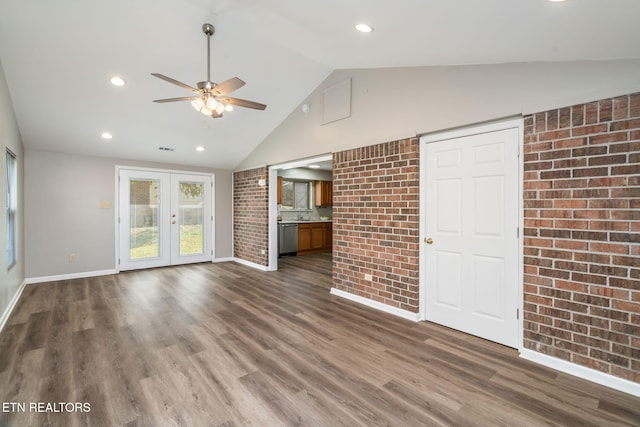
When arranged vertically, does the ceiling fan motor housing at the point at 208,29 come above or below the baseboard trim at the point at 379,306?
above

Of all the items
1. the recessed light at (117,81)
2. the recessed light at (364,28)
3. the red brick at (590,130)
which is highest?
the recessed light at (117,81)

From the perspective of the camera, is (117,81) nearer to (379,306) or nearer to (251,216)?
(251,216)

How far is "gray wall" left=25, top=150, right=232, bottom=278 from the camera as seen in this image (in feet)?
16.0

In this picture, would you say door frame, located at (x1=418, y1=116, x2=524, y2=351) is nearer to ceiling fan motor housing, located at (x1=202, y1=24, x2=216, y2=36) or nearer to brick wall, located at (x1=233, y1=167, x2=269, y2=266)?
ceiling fan motor housing, located at (x1=202, y1=24, x2=216, y2=36)

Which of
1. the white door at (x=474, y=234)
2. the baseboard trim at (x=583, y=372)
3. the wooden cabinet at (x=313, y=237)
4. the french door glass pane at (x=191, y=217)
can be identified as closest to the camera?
the baseboard trim at (x=583, y=372)

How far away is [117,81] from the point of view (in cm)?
360

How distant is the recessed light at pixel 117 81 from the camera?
11.6 ft

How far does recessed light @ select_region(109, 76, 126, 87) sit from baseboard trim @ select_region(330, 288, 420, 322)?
391 centimetres

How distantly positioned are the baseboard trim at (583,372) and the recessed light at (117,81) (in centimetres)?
519

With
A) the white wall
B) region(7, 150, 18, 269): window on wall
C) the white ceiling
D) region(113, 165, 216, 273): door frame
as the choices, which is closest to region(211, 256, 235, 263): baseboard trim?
region(113, 165, 216, 273): door frame

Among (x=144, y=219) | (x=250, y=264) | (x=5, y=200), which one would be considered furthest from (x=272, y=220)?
(x=5, y=200)

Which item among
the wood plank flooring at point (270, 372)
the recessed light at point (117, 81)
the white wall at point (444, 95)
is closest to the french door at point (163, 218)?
the wood plank flooring at point (270, 372)

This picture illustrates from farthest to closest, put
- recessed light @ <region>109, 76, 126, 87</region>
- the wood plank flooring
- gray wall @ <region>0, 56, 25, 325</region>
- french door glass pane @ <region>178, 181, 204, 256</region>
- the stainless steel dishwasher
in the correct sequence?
1. the stainless steel dishwasher
2. french door glass pane @ <region>178, 181, 204, 256</region>
3. recessed light @ <region>109, 76, 126, 87</region>
4. gray wall @ <region>0, 56, 25, 325</region>
5. the wood plank flooring

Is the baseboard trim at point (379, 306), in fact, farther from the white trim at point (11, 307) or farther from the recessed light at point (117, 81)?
the recessed light at point (117, 81)
